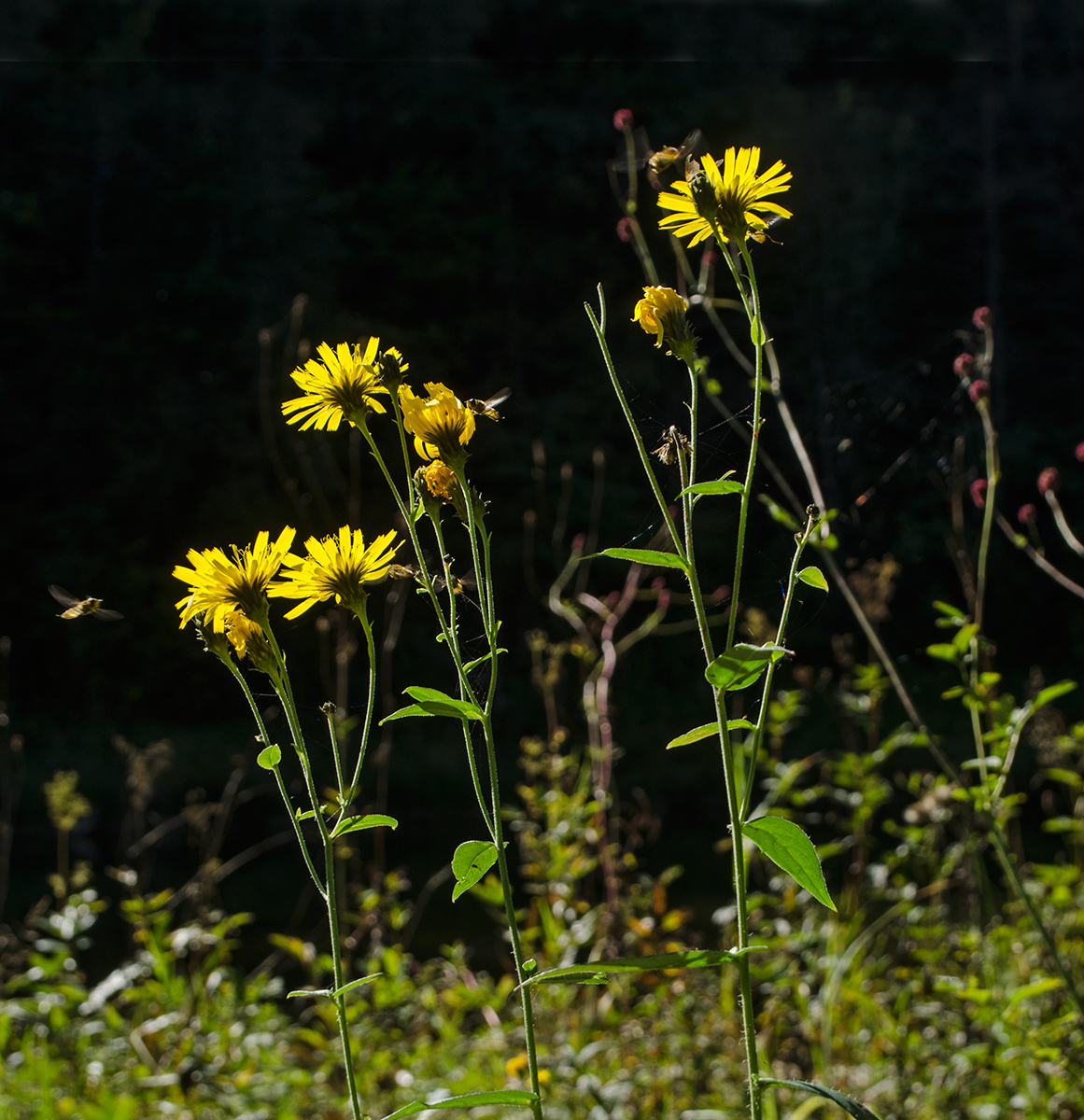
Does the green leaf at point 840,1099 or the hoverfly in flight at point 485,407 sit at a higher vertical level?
the hoverfly in flight at point 485,407

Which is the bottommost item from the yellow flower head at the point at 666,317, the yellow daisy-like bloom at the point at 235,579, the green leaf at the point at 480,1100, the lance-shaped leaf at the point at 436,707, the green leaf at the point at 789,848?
the green leaf at the point at 480,1100

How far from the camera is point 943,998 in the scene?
6.35 ft

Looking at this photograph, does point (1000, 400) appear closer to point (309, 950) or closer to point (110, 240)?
point (110, 240)

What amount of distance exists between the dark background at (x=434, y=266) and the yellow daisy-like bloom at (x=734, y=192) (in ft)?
26.0

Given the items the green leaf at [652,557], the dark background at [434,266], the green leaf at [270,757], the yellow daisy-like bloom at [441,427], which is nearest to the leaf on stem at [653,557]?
the green leaf at [652,557]

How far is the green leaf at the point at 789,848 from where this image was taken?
0.53 metres

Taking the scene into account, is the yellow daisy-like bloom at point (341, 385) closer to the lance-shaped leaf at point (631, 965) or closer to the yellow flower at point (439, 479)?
the yellow flower at point (439, 479)

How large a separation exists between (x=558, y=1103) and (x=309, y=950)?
0.56 metres

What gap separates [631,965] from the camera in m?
0.50

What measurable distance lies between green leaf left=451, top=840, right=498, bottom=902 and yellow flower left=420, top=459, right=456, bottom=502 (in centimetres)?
21

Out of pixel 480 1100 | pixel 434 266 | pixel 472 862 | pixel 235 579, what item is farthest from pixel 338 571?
pixel 434 266

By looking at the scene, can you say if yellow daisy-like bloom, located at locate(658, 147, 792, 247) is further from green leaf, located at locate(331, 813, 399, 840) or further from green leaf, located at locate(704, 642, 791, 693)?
green leaf, located at locate(331, 813, 399, 840)

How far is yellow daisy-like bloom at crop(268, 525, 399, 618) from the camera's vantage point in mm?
588

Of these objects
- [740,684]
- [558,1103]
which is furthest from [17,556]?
[740,684]
